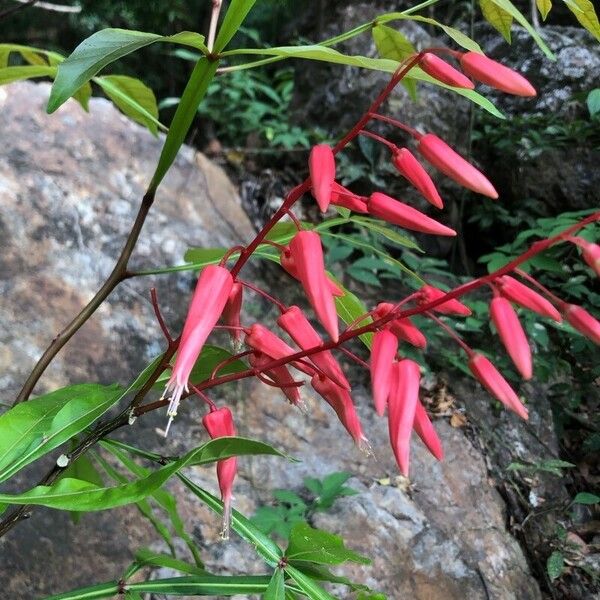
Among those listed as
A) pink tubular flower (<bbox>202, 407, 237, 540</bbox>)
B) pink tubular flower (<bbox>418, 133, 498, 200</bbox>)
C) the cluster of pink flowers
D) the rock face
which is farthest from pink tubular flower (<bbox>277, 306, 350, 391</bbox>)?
the rock face

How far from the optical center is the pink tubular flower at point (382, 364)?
601mm

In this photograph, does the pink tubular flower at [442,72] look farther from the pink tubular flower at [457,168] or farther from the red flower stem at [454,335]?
the red flower stem at [454,335]

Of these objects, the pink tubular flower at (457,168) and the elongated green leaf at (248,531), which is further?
the elongated green leaf at (248,531)

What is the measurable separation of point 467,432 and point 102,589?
4.70 ft

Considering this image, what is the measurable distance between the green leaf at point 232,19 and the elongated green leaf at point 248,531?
51 cm

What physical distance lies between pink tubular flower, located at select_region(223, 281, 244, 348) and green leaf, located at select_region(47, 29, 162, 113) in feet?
0.83

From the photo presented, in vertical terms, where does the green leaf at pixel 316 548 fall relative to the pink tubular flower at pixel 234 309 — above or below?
below

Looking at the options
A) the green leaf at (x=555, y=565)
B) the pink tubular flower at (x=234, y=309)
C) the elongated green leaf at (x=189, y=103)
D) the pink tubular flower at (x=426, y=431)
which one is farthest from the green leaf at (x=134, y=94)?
the green leaf at (x=555, y=565)

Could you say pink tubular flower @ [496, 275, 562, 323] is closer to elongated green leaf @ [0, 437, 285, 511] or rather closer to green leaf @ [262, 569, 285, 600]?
elongated green leaf @ [0, 437, 285, 511]

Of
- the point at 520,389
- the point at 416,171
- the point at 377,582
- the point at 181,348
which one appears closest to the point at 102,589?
the point at 181,348

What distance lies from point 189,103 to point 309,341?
0.99ft

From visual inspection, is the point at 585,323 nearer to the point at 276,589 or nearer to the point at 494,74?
the point at 494,74

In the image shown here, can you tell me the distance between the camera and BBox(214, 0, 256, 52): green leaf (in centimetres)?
67

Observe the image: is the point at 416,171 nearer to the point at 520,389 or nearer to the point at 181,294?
the point at 181,294
